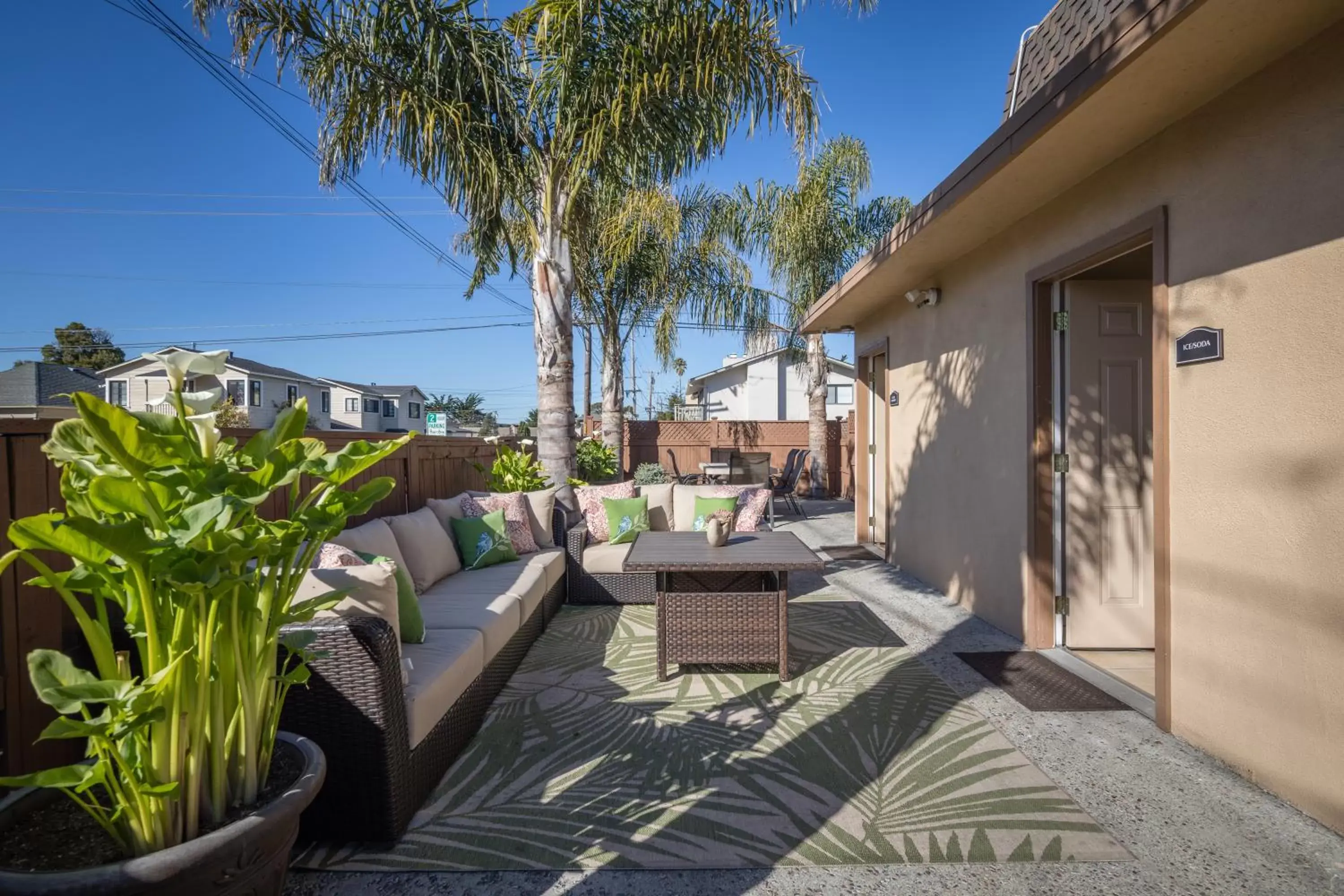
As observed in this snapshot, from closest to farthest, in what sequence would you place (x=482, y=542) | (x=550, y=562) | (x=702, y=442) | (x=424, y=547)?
(x=424, y=547) < (x=482, y=542) < (x=550, y=562) < (x=702, y=442)

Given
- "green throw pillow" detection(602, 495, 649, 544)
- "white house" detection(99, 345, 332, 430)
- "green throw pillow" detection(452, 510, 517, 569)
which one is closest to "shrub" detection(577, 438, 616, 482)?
"green throw pillow" detection(602, 495, 649, 544)

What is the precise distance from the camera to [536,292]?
18.3ft

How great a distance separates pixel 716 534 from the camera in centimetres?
375

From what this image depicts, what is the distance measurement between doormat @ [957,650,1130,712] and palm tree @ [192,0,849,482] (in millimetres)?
4007

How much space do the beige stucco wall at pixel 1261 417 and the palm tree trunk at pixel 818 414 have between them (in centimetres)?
838

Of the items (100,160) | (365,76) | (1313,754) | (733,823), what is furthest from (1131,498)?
(100,160)

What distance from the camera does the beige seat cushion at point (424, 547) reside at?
3709 millimetres

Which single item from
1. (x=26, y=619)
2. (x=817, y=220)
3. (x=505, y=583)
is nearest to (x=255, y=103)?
(x=817, y=220)

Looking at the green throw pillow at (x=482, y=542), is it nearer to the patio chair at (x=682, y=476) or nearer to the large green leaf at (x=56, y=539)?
the large green leaf at (x=56, y=539)

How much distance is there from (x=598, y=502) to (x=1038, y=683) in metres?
3.33

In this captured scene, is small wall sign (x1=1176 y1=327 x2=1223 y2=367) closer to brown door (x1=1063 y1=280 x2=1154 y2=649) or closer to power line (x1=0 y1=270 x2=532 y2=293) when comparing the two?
brown door (x1=1063 y1=280 x2=1154 y2=649)

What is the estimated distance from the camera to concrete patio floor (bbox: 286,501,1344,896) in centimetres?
180

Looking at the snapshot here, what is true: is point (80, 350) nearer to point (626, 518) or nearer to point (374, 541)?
point (626, 518)

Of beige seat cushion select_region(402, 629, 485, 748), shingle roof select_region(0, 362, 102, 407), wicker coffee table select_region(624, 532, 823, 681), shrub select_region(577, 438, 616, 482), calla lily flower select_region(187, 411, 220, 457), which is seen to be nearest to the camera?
calla lily flower select_region(187, 411, 220, 457)
